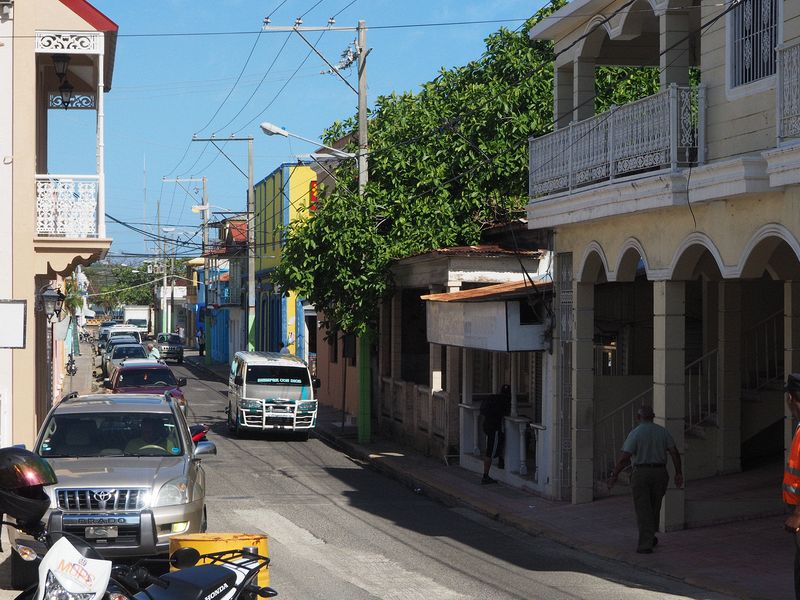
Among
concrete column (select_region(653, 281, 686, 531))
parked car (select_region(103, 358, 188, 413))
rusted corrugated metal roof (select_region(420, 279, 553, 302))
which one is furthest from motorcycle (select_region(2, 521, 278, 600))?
parked car (select_region(103, 358, 188, 413))

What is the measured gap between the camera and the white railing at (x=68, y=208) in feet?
60.4

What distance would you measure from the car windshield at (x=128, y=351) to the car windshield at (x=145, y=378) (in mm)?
22086

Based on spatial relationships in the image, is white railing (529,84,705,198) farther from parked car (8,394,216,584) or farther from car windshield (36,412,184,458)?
car windshield (36,412,184,458)

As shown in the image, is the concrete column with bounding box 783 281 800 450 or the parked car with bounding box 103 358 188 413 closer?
the concrete column with bounding box 783 281 800 450

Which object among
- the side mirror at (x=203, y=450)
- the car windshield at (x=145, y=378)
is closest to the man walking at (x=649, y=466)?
the side mirror at (x=203, y=450)

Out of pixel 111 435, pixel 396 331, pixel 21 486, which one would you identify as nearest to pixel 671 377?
pixel 111 435

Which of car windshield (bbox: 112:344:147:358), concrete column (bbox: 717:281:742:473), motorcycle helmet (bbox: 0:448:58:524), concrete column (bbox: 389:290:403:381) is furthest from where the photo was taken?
car windshield (bbox: 112:344:147:358)

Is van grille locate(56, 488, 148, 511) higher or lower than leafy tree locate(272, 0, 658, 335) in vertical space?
lower

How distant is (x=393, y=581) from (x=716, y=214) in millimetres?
5819

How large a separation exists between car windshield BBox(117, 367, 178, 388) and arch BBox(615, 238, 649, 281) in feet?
47.1

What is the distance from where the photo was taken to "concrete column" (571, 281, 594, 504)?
1759cm

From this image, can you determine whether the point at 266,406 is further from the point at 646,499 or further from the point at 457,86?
the point at 646,499

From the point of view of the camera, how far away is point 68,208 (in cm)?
1852

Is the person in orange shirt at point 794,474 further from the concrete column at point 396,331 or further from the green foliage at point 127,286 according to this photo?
the green foliage at point 127,286
